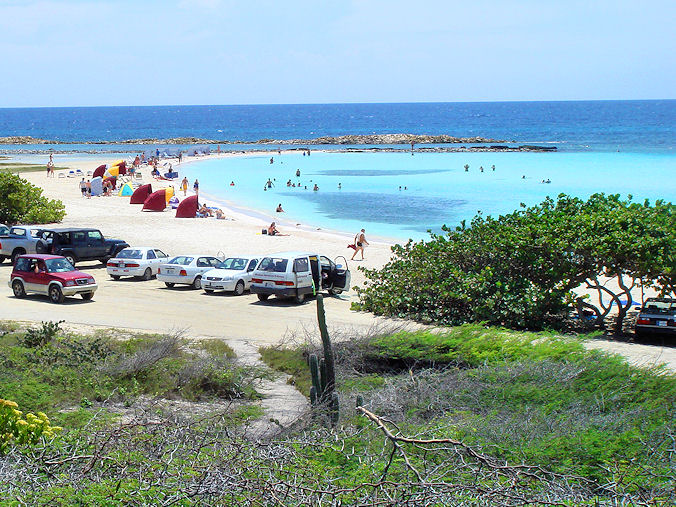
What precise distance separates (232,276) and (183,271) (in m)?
2.02

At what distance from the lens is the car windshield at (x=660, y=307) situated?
19984 mm

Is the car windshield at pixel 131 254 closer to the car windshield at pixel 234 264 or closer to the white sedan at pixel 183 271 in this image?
the white sedan at pixel 183 271

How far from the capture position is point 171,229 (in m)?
38.8

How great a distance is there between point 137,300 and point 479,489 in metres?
19.3

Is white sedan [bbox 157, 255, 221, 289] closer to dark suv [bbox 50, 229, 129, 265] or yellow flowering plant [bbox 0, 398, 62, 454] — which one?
dark suv [bbox 50, 229, 129, 265]

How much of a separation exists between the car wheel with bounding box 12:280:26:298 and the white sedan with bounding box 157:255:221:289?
172 inches

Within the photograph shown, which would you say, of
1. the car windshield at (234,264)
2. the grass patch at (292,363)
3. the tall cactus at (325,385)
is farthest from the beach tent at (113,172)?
the tall cactus at (325,385)

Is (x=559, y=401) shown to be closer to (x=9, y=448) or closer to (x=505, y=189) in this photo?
(x=9, y=448)

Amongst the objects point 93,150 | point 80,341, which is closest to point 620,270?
point 80,341

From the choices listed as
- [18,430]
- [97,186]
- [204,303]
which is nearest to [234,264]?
[204,303]

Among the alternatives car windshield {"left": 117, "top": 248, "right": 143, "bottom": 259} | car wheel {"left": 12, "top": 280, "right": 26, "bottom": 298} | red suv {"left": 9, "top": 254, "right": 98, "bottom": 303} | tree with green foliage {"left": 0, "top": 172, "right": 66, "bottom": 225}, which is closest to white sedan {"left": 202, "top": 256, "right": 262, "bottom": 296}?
car windshield {"left": 117, "top": 248, "right": 143, "bottom": 259}

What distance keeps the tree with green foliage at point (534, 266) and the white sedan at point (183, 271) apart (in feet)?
21.1

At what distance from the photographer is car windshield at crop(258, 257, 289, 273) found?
23.7m

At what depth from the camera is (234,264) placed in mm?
26250
